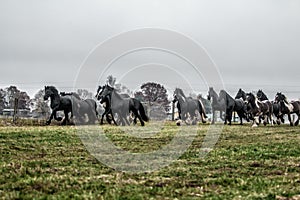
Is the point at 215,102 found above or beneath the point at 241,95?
beneath

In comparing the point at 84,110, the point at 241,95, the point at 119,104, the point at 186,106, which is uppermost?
the point at 241,95

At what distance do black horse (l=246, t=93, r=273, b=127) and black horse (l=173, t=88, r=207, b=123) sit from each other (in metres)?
5.01

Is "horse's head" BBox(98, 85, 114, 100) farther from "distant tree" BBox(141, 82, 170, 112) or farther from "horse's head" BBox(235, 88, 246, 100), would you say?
"distant tree" BBox(141, 82, 170, 112)

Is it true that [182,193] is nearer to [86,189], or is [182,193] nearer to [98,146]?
[86,189]

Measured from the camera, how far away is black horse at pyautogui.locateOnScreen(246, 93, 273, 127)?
130 ft

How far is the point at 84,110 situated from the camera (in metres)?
40.2

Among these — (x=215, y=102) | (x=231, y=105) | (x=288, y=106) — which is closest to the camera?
(x=231, y=105)

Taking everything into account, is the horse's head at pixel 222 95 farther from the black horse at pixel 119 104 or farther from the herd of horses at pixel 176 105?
the black horse at pixel 119 104

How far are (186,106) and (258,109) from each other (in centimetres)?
625

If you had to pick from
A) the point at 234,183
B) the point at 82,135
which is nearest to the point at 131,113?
the point at 82,135

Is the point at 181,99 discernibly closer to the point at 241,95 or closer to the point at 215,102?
the point at 215,102

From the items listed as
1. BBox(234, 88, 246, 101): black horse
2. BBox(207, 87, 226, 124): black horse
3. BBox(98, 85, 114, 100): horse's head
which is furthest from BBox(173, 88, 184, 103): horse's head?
BBox(234, 88, 246, 101): black horse

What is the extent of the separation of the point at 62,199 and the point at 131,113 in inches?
1219

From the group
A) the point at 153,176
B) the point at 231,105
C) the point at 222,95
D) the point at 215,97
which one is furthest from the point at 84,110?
the point at 153,176
